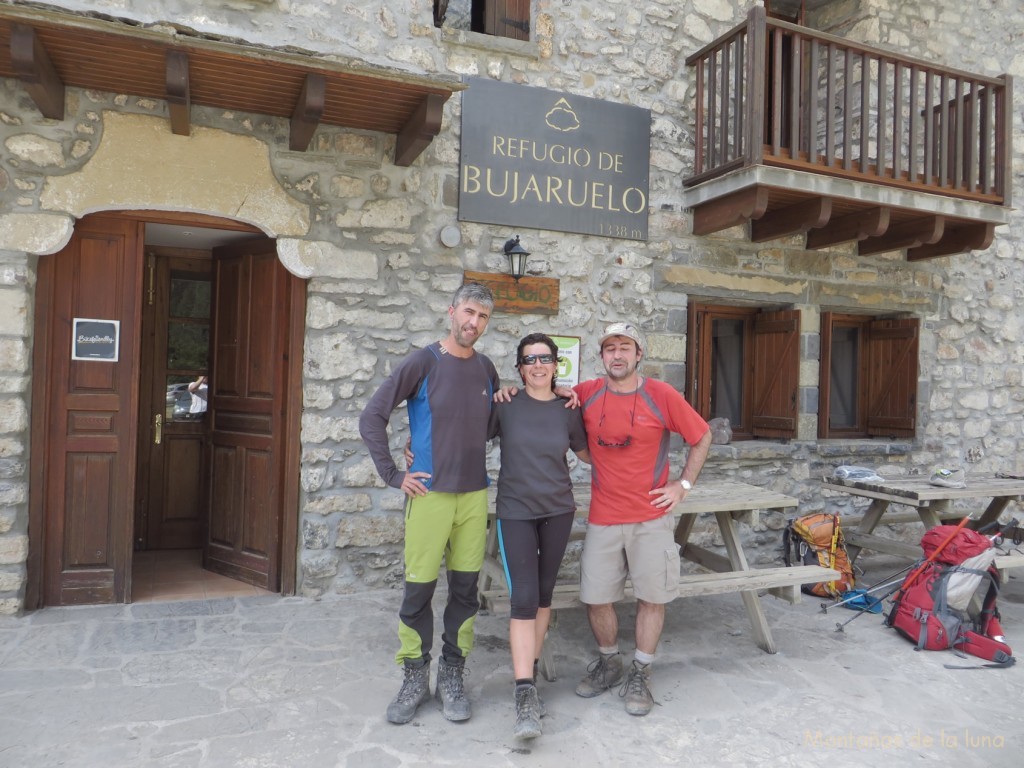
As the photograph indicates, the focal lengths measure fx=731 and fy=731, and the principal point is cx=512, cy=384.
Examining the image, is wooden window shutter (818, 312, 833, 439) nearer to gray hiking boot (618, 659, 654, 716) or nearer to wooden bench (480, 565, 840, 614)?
wooden bench (480, 565, 840, 614)

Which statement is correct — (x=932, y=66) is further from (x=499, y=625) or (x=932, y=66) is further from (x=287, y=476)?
(x=287, y=476)

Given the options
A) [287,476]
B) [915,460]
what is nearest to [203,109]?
[287,476]

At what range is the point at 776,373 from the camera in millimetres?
5750

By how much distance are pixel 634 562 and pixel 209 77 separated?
316cm

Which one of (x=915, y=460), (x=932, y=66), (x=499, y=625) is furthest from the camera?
(x=915, y=460)

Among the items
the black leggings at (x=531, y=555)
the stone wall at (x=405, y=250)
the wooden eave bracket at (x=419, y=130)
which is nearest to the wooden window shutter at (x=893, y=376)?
the stone wall at (x=405, y=250)

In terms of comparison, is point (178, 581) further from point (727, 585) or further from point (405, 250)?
point (727, 585)

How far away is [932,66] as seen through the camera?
5.12 m

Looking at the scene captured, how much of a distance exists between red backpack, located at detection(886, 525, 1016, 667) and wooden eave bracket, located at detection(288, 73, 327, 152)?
4018mm

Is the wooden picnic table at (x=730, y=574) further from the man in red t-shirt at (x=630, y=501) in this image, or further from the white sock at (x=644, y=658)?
the white sock at (x=644, y=658)

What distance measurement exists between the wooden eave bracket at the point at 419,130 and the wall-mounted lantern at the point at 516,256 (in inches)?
30.7

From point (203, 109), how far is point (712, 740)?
404 centimetres

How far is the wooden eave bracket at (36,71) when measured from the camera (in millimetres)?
3219

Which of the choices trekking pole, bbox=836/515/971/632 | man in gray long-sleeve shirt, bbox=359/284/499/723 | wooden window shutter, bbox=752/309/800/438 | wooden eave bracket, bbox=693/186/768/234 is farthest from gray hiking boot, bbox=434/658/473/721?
wooden window shutter, bbox=752/309/800/438
